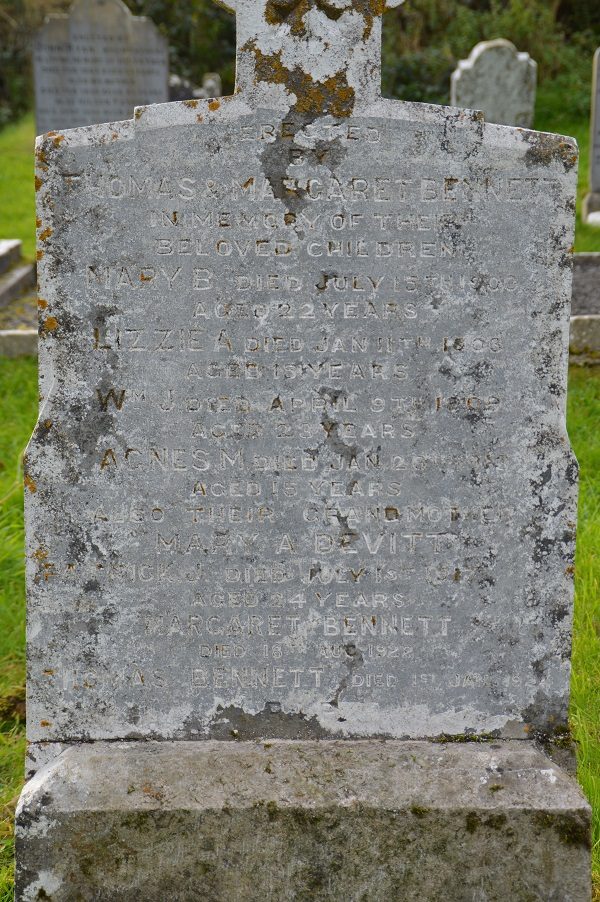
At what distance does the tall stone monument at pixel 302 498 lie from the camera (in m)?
2.20

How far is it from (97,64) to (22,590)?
655 centimetres

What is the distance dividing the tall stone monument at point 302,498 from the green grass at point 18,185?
6.82 metres

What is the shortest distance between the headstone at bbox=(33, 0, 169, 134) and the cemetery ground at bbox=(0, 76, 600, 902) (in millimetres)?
3855

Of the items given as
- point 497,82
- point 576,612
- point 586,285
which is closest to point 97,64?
point 497,82

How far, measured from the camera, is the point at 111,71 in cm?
891

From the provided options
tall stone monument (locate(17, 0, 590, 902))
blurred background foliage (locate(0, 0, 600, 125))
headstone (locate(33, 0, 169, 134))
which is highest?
blurred background foliage (locate(0, 0, 600, 125))

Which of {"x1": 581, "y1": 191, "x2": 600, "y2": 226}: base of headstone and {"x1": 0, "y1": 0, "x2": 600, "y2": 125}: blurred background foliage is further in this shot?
{"x1": 0, "y1": 0, "x2": 600, "y2": 125}: blurred background foliage

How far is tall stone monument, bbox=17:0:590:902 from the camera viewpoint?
86.4 inches

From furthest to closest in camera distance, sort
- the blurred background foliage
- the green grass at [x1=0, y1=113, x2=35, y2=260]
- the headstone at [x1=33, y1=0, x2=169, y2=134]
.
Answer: the blurred background foliage < the green grass at [x1=0, y1=113, x2=35, y2=260] < the headstone at [x1=33, y1=0, x2=169, y2=134]

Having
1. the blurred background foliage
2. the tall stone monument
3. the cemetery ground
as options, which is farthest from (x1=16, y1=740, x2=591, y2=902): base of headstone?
the blurred background foliage

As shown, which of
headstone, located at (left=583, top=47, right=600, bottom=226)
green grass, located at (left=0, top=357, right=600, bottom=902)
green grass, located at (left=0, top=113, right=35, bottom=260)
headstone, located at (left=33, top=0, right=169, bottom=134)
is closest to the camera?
green grass, located at (left=0, top=357, right=600, bottom=902)

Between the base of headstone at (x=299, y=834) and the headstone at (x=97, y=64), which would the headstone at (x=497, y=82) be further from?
the base of headstone at (x=299, y=834)

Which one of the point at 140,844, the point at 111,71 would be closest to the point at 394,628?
the point at 140,844

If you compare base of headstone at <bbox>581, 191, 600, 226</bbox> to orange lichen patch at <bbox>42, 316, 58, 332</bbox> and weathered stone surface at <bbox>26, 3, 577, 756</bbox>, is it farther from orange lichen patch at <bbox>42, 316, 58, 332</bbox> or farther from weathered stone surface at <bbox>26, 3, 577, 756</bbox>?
orange lichen patch at <bbox>42, 316, 58, 332</bbox>
